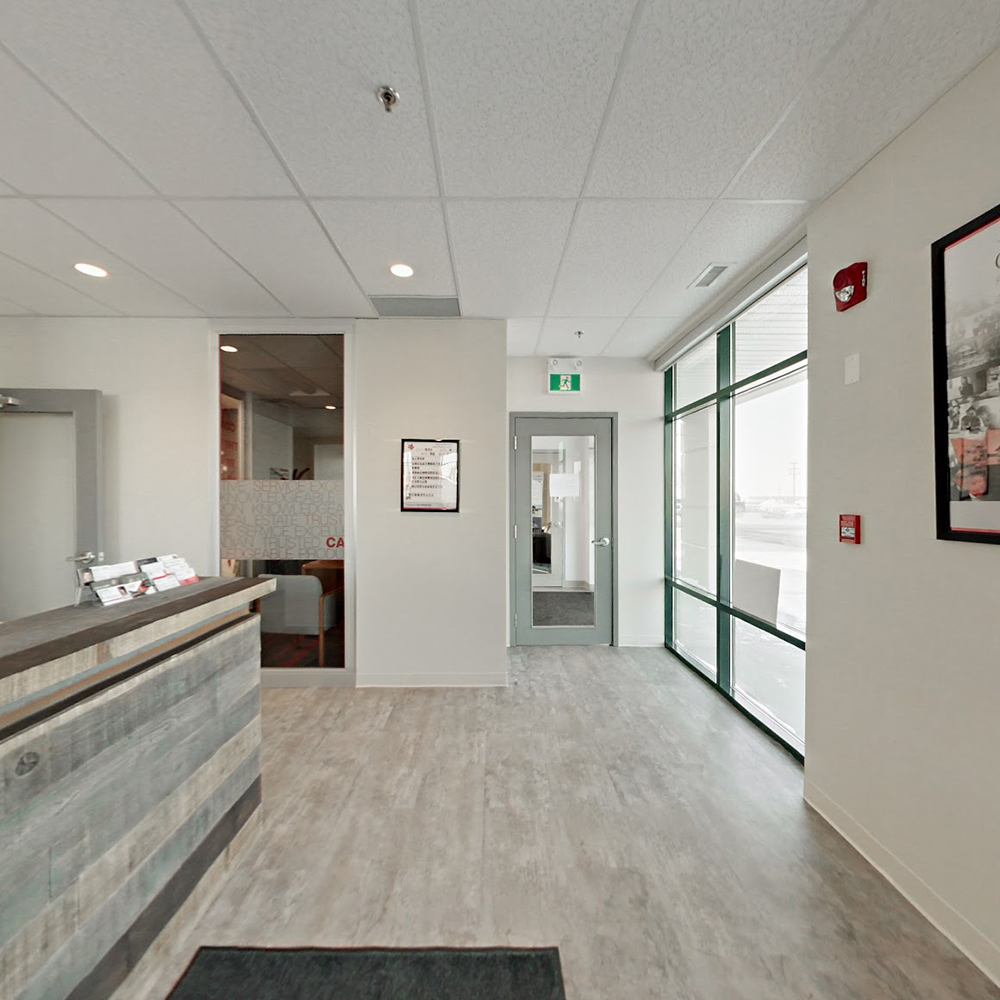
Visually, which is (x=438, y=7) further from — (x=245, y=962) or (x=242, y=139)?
(x=245, y=962)

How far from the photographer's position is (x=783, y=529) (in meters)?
3.05

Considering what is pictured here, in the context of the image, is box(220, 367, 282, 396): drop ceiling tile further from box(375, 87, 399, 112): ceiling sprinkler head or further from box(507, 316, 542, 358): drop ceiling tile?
box(375, 87, 399, 112): ceiling sprinkler head

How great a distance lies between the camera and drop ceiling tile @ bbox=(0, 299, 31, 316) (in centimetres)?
357

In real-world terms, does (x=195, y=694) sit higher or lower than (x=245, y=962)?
higher

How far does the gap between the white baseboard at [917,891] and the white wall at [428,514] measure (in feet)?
7.31

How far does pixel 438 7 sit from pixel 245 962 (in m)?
2.84

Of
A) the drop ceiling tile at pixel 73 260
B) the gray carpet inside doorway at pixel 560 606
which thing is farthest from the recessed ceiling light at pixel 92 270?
the gray carpet inside doorway at pixel 560 606

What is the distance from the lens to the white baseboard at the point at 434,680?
3908mm

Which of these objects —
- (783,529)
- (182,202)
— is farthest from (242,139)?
(783,529)

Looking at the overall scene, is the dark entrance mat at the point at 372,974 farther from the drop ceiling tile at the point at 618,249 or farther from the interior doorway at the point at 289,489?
the drop ceiling tile at the point at 618,249

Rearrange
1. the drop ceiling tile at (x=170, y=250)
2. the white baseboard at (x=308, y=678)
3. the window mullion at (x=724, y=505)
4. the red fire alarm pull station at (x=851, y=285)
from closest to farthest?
the red fire alarm pull station at (x=851, y=285) → the drop ceiling tile at (x=170, y=250) → the window mullion at (x=724, y=505) → the white baseboard at (x=308, y=678)

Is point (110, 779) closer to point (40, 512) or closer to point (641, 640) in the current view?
point (40, 512)

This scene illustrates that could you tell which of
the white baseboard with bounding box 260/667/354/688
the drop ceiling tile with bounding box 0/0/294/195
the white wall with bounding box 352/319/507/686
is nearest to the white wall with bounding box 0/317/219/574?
the white baseboard with bounding box 260/667/354/688

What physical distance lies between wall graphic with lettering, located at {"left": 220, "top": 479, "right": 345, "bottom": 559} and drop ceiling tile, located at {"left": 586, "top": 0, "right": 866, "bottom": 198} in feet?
9.56
